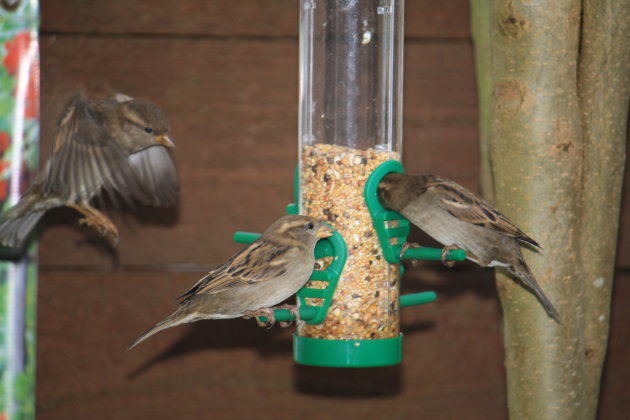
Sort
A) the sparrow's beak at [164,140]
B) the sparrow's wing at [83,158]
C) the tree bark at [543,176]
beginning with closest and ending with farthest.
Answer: the tree bark at [543,176] < the sparrow's wing at [83,158] < the sparrow's beak at [164,140]

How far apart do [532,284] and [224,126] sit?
119 centimetres

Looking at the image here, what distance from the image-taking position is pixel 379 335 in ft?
7.34

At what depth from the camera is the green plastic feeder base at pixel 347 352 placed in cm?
215

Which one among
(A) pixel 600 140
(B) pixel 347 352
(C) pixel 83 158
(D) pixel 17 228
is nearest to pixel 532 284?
(A) pixel 600 140

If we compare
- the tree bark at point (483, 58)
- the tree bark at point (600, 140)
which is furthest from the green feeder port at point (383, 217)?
the tree bark at point (600, 140)

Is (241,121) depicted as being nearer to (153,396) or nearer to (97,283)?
(97,283)

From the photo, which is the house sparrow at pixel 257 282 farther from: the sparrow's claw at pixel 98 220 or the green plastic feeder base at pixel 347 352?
the sparrow's claw at pixel 98 220

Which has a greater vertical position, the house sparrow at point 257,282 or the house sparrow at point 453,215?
the house sparrow at point 453,215

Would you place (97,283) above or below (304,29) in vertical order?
below

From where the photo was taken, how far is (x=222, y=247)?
9.01 feet

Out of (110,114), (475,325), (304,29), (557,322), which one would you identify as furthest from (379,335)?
(110,114)

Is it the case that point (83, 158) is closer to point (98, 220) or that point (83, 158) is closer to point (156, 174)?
point (98, 220)

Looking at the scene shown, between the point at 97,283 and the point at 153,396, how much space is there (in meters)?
0.42

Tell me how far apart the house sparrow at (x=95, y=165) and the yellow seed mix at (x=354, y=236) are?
474 millimetres
